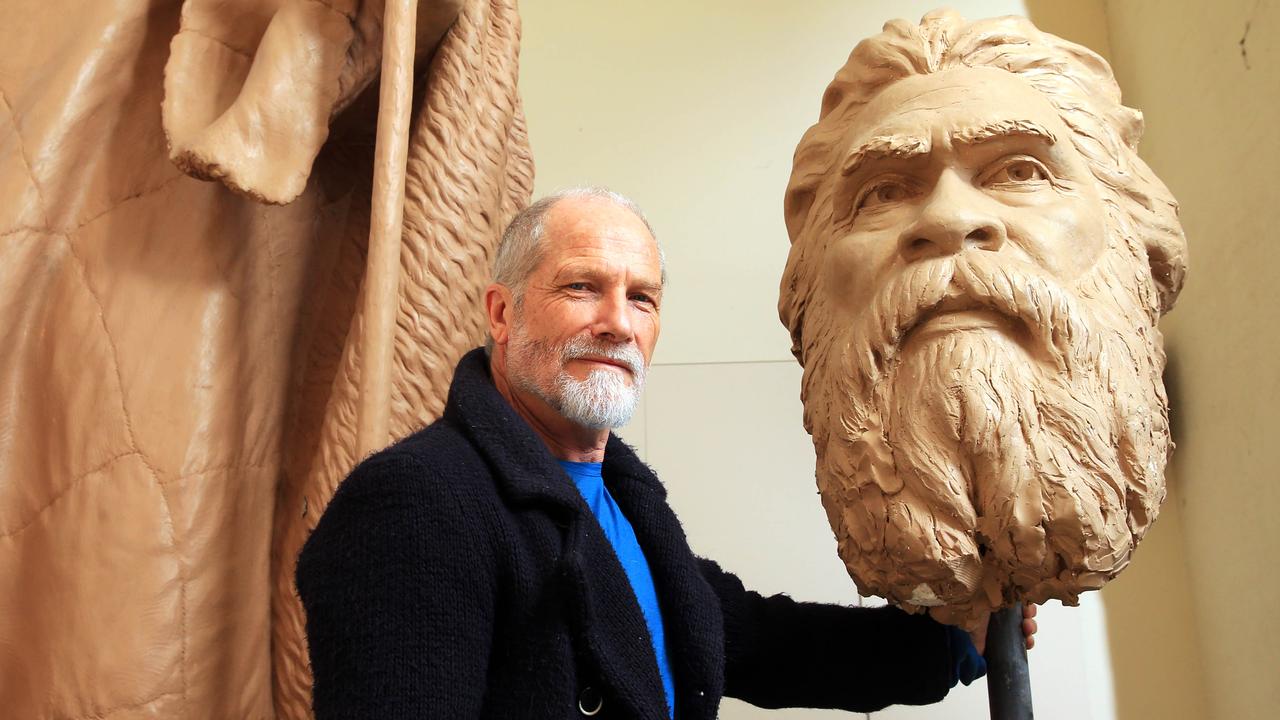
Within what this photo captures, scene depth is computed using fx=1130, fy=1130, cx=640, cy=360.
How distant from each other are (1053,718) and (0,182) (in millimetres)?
1636

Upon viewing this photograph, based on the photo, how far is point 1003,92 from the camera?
1.24 meters

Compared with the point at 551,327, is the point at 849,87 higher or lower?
higher

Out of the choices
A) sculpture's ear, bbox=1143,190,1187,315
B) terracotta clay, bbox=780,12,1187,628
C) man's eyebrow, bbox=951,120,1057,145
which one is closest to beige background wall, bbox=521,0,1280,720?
sculpture's ear, bbox=1143,190,1187,315

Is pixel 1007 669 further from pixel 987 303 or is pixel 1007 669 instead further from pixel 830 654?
pixel 987 303

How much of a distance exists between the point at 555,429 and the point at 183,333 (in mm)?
408

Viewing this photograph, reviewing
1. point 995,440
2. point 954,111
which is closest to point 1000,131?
point 954,111

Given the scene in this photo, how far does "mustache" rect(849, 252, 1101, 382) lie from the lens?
1.11 m

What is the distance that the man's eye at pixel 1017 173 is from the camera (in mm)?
1214

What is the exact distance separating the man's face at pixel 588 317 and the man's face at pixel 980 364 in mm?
248

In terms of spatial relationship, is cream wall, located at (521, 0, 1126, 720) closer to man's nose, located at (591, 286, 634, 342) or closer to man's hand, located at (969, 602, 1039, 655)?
man's hand, located at (969, 602, 1039, 655)

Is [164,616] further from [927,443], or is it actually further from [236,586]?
[927,443]

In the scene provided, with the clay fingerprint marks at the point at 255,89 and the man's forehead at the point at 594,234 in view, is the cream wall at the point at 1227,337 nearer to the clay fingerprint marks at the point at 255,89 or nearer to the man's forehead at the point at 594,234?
the man's forehead at the point at 594,234

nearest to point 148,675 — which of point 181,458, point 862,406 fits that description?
point 181,458

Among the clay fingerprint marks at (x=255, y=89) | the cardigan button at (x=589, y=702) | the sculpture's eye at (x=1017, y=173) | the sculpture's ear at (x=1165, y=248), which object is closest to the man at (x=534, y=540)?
the cardigan button at (x=589, y=702)
